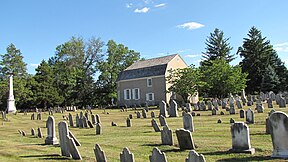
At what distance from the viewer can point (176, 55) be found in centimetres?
5547

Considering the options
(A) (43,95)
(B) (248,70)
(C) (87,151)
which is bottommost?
(C) (87,151)

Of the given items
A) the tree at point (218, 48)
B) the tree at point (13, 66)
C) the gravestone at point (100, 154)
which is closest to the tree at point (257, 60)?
the tree at point (218, 48)

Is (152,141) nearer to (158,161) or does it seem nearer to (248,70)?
(158,161)

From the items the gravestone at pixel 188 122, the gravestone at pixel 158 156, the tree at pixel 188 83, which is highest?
the tree at pixel 188 83

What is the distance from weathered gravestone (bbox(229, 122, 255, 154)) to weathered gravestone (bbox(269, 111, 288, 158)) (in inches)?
37.9

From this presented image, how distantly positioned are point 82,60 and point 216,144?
2383 inches

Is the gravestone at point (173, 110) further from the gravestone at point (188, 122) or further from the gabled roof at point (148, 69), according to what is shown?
the gabled roof at point (148, 69)

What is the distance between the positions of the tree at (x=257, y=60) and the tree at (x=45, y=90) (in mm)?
38963

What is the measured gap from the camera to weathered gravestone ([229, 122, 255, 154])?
9.50 metres

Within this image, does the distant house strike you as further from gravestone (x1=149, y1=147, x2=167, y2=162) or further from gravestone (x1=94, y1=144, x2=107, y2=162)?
gravestone (x1=149, y1=147, x2=167, y2=162)

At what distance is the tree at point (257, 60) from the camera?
63.8m

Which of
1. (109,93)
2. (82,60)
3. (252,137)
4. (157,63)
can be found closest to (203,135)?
(252,137)

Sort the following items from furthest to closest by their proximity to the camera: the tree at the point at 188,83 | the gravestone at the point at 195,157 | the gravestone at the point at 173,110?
the tree at the point at 188,83 < the gravestone at the point at 173,110 < the gravestone at the point at 195,157

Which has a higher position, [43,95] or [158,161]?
[43,95]
